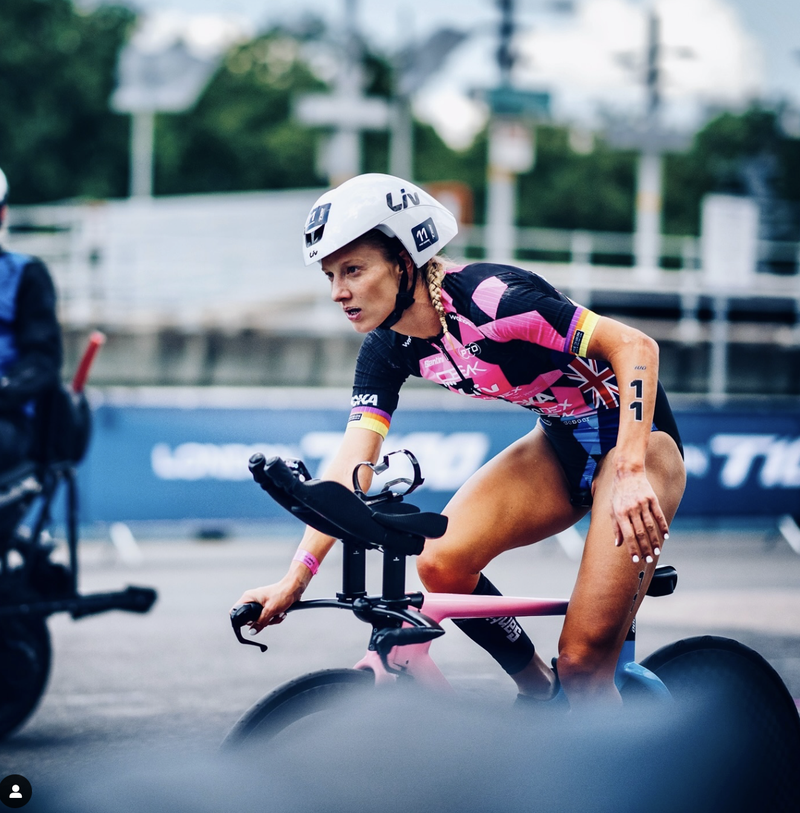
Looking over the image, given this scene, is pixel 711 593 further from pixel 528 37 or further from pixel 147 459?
pixel 528 37

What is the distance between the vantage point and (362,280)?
121 inches

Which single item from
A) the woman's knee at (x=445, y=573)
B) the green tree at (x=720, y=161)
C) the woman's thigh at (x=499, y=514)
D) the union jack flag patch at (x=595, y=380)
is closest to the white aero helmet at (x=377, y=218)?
the union jack flag patch at (x=595, y=380)

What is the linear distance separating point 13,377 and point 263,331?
46.5ft

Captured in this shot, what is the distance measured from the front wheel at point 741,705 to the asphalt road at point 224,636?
407 mm

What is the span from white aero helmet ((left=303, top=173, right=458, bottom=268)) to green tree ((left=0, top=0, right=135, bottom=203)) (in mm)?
42027

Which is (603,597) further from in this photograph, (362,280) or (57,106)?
(57,106)

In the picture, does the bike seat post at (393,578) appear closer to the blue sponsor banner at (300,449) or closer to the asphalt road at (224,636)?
the asphalt road at (224,636)

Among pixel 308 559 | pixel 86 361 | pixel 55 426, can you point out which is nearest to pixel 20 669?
pixel 55 426

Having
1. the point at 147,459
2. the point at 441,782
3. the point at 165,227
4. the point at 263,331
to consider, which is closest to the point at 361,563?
the point at 441,782

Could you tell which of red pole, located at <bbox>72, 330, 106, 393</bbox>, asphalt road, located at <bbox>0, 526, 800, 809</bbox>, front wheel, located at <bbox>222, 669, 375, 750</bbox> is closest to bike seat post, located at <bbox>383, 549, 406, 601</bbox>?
front wheel, located at <bbox>222, 669, 375, 750</bbox>

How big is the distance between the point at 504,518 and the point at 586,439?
34 cm

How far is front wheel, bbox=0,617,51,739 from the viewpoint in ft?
16.0

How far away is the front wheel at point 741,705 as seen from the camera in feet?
9.29

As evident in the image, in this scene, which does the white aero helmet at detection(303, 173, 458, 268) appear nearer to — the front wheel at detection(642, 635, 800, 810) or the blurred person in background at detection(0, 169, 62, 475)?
the front wheel at detection(642, 635, 800, 810)
